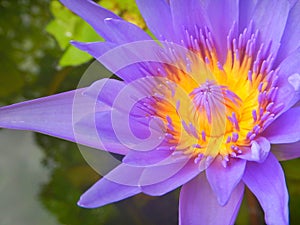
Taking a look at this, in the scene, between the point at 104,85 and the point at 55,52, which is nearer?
the point at 104,85

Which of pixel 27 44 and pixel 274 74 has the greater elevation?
pixel 27 44

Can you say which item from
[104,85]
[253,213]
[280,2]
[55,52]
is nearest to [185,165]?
[104,85]

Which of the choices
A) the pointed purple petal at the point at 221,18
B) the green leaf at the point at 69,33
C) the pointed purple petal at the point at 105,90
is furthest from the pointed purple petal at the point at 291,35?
the green leaf at the point at 69,33

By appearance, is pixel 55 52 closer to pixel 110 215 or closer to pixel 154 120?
pixel 110 215

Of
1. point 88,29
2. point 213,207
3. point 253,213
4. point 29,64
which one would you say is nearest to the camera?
point 213,207

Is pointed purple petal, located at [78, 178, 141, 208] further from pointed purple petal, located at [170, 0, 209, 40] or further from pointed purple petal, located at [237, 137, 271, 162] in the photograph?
pointed purple petal, located at [170, 0, 209, 40]

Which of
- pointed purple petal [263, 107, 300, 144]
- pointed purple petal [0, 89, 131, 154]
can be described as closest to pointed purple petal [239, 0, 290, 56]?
pointed purple petal [263, 107, 300, 144]
